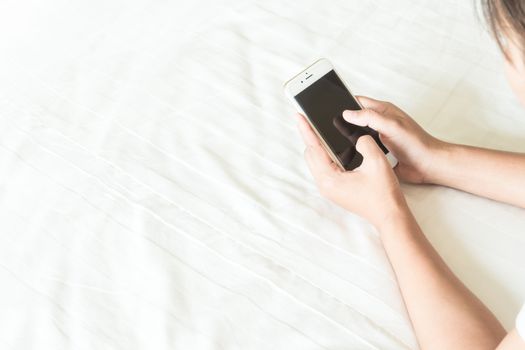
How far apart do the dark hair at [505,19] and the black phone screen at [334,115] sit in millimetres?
261

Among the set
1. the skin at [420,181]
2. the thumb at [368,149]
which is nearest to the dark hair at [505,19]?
the skin at [420,181]

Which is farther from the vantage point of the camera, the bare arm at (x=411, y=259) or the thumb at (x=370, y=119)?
the thumb at (x=370, y=119)

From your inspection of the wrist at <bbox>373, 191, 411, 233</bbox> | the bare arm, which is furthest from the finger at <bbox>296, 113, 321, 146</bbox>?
the wrist at <bbox>373, 191, 411, 233</bbox>

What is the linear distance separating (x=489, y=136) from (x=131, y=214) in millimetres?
502

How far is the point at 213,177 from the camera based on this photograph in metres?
0.81

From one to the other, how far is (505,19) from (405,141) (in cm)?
27

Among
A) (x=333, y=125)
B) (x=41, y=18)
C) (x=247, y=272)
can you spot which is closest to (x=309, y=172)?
(x=333, y=125)

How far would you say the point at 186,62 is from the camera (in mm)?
971

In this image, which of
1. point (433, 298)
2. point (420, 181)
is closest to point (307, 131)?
point (420, 181)

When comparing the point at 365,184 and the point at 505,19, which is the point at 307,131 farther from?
the point at 505,19

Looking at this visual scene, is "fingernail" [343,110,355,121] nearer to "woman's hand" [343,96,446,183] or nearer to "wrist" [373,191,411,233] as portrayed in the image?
"woman's hand" [343,96,446,183]

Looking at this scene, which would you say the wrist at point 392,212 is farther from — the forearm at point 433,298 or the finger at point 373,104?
the finger at point 373,104

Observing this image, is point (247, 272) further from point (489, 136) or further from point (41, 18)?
point (41, 18)

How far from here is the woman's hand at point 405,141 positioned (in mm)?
794
